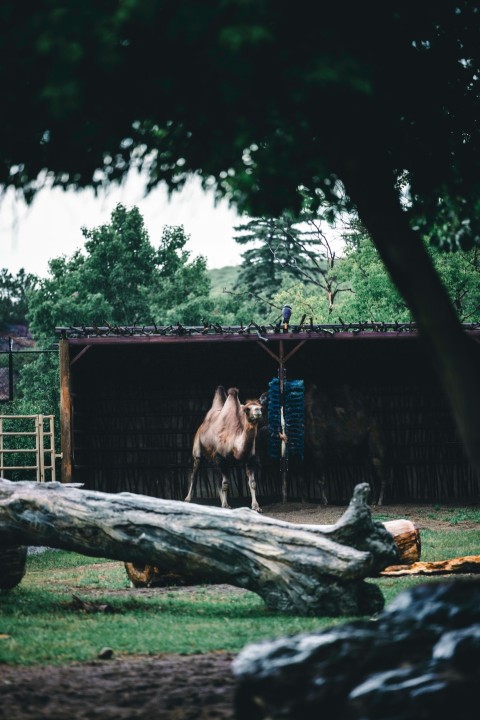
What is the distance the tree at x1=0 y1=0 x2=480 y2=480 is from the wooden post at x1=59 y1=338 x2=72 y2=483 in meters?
11.0

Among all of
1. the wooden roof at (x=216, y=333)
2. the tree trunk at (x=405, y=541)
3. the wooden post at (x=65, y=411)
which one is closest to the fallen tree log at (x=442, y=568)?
the tree trunk at (x=405, y=541)

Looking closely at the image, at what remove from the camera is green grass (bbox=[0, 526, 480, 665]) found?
6.04 meters

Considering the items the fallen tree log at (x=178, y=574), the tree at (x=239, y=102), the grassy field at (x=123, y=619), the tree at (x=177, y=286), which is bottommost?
the grassy field at (x=123, y=619)

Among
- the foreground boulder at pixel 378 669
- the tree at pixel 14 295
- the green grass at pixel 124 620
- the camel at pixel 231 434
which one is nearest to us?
the foreground boulder at pixel 378 669

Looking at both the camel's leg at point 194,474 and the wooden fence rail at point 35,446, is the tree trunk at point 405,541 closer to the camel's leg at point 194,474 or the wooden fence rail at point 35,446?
the camel's leg at point 194,474

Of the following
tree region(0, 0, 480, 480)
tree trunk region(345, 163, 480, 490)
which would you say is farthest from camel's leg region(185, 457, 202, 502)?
tree trunk region(345, 163, 480, 490)

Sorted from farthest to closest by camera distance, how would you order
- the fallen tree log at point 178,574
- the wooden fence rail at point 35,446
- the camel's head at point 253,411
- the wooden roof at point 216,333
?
1. the wooden fence rail at point 35,446
2. the wooden roof at point 216,333
3. the camel's head at point 253,411
4. the fallen tree log at point 178,574

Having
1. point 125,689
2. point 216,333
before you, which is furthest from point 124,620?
point 216,333

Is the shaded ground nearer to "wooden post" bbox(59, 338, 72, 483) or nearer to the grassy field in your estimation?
the grassy field

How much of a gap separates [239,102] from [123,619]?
445 centimetres

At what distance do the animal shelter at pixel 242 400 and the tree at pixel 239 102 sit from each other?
531 inches

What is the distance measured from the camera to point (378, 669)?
11.6 ft

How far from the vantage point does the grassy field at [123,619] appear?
19.8ft

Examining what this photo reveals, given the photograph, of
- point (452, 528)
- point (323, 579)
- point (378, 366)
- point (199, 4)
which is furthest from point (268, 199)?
point (378, 366)
